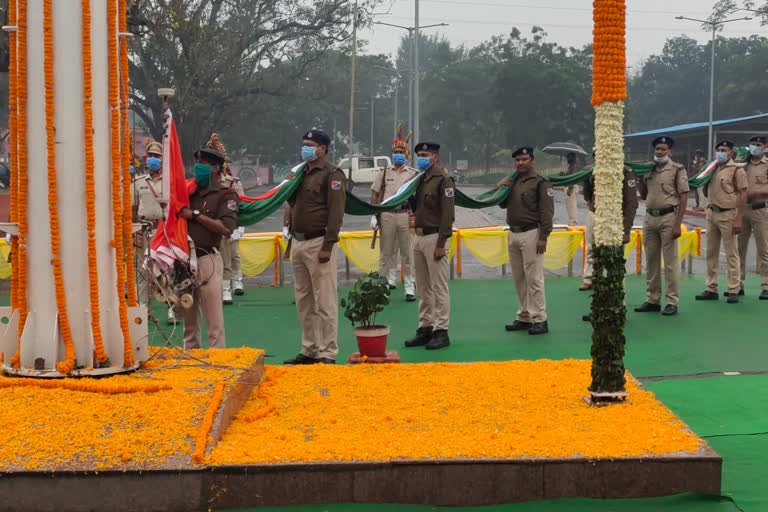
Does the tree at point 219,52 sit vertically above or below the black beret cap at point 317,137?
above

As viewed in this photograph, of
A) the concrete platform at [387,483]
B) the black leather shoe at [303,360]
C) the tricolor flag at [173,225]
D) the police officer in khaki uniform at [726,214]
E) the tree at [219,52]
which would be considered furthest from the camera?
the tree at [219,52]

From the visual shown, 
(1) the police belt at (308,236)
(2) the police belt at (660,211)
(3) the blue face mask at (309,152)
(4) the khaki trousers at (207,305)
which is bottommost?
(4) the khaki trousers at (207,305)

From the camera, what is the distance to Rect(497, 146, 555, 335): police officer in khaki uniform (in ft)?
28.7

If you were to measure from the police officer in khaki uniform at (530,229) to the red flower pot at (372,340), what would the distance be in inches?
90.3

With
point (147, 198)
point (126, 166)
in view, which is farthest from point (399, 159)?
point (126, 166)

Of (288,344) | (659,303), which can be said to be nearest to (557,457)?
(288,344)

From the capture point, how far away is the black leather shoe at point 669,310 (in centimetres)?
985

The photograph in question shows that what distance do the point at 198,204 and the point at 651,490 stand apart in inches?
158

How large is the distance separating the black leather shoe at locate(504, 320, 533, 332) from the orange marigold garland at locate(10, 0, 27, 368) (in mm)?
4995

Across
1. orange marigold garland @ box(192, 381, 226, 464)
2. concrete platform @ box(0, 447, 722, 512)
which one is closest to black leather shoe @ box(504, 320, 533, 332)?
orange marigold garland @ box(192, 381, 226, 464)

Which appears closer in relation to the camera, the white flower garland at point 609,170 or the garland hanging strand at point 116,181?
the white flower garland at point 609,170

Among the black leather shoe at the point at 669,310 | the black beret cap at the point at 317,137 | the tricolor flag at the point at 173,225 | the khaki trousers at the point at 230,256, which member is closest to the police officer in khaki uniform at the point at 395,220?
the khaki trousers at the point at 230,256

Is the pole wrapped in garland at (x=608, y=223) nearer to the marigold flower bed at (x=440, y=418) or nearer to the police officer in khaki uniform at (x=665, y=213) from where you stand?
the marigold flower bed at (x=440, y=418)

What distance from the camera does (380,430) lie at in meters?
4.98
